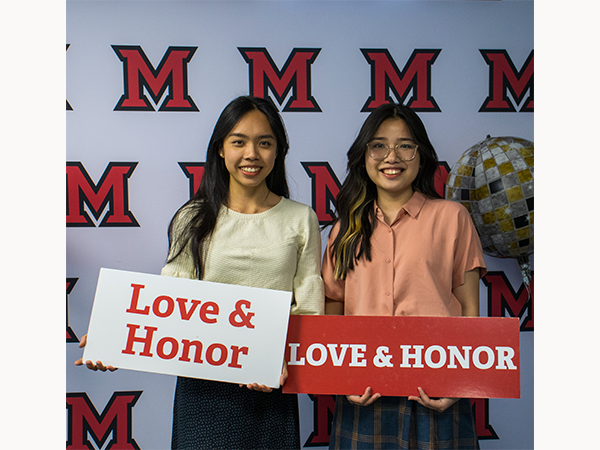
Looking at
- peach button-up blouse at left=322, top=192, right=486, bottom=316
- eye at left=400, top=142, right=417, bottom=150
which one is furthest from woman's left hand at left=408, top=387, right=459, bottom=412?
eye at left=400, top=142, right=417, bottom=150

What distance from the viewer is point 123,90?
248cm

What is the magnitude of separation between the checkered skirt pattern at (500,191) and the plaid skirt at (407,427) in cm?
82

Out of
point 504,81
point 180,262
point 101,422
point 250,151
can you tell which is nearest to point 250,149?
point 250,151

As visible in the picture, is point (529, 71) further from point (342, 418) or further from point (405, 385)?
point (342, 418)

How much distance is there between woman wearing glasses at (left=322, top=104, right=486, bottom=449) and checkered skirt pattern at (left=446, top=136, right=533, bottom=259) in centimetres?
40

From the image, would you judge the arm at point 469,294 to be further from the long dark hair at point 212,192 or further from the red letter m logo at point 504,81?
the red letter m logo at point 504,81

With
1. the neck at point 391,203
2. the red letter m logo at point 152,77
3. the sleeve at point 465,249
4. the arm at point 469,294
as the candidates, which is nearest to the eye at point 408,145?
the neck at point 391,203

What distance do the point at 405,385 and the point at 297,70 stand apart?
71.6 inches

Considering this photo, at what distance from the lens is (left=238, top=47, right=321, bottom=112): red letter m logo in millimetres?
2486

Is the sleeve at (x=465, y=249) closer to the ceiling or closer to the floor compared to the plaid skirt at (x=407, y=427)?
closer to the ceiling

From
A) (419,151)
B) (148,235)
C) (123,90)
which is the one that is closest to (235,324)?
(419,151)

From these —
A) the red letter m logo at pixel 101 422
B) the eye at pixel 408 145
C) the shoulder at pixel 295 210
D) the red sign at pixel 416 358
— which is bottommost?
the red letter m logo at pixel 101 422

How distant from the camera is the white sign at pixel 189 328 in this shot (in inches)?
62.1

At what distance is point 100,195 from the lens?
8.20 ft
